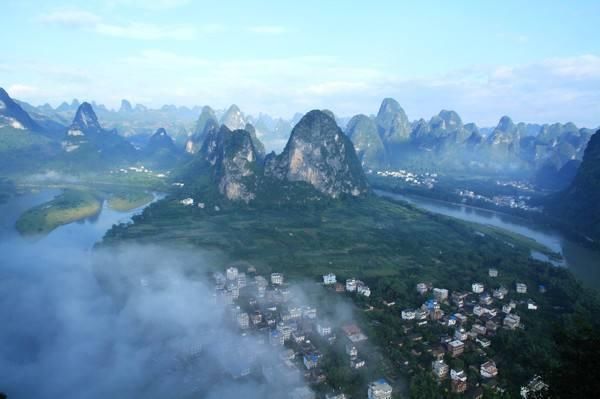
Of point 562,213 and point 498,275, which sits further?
point 562,213

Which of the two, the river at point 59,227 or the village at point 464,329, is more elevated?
the village at point 464,329

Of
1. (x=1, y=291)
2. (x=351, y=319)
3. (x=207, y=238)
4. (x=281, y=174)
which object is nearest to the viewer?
(x=351, y=319)

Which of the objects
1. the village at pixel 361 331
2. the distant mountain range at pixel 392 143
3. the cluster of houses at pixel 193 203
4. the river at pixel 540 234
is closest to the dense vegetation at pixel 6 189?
the distant mountain range at pixel 392 143

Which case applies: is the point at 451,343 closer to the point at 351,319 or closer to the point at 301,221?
the point at 351,319

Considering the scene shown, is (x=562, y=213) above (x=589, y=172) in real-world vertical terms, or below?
below

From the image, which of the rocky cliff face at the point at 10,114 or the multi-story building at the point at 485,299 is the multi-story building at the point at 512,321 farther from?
the rocky cliff face at the point at 10,114

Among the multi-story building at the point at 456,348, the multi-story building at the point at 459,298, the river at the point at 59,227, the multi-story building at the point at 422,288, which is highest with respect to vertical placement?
the multi-story building at the point at 422,288

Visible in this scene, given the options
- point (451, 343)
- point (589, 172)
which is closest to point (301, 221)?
point (451, 343)

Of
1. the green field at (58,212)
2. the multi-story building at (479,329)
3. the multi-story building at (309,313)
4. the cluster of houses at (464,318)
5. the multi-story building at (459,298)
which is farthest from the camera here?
the green field at (58,212)
